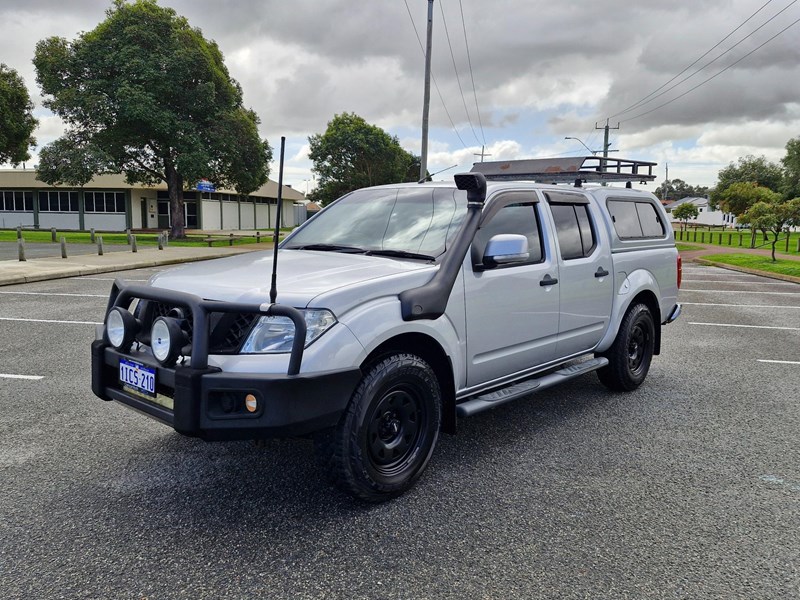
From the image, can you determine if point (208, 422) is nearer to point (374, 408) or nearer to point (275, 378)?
point (275, 378)

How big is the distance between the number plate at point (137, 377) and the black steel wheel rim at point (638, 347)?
14.1 feet

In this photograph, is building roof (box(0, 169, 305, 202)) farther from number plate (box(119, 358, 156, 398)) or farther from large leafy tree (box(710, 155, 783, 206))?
large leafy tree (box(710, 155, 783, 206))

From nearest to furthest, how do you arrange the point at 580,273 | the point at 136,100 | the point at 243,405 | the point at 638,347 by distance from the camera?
the point at 243,405 → the point at 580,273 → the point at 638,347 → the point at 136,100

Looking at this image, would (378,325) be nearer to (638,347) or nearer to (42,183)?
(638,347)

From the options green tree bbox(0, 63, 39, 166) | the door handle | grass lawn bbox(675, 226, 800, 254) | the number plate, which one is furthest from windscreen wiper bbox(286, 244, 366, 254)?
green tree bbox(0, 63, 39, 166)

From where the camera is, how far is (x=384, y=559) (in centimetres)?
296

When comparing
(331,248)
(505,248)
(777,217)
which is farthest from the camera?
(777,217)

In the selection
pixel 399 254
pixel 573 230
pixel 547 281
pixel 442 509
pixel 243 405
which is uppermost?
pixel 573 230

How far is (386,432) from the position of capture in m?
3.57

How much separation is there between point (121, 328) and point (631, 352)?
4.51 metres

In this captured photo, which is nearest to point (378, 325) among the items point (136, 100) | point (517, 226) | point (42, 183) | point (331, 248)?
point (331, 248)

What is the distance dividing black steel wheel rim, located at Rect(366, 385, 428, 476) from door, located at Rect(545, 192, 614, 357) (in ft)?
5.60

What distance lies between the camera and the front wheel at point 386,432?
3240 millimetres

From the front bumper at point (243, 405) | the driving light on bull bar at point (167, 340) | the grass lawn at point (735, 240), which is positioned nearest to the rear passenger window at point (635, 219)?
the front bumper at point (243, 405)
